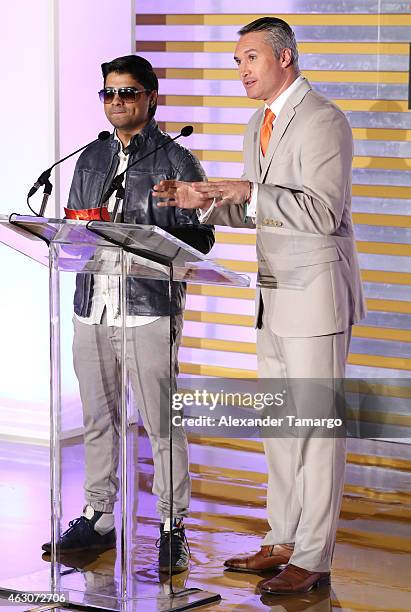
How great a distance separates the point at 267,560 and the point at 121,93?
163 cm

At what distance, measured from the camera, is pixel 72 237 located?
360 cm

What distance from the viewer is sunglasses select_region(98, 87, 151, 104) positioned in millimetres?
4156

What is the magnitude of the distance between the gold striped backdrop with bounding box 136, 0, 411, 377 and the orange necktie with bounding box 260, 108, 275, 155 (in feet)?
6.84

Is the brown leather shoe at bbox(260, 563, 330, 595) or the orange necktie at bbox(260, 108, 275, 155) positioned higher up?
the orange necktie at bbox(260, 108, 275, 155)

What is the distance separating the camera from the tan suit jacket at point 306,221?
3.83 m

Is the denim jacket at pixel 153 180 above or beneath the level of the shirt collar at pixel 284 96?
beneath

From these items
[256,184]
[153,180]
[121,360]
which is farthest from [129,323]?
[153,180]

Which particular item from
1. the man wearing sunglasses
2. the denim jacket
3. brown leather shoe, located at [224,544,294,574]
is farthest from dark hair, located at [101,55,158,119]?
brown leather shoe, located at [224,544,294,574]

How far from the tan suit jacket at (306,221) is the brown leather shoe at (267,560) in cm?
78

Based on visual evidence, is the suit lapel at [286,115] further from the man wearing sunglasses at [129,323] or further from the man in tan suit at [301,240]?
the man wearing sunglasses at [129,323]

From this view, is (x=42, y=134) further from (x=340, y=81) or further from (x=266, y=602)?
(x=266, y=602)

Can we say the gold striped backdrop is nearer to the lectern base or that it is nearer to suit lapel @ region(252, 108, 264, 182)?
suit lapel @ region(252, 108, 264, 182)

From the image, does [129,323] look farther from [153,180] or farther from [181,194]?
[153,180]

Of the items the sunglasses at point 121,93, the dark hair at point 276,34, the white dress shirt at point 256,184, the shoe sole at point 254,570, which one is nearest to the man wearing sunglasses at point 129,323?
the sunglasses at point 121,93
